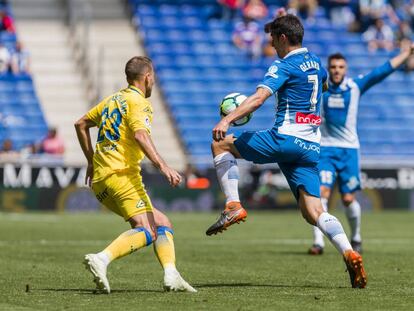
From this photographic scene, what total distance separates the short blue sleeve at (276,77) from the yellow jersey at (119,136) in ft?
3.71

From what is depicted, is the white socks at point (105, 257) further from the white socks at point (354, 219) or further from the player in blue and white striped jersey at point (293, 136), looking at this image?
the white socks at point (354, 219)

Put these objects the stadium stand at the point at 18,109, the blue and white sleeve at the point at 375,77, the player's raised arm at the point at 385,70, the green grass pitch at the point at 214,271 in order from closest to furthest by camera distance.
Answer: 1. the green grass pitch at the point at 214,271
2. the player's raised arm at the point at 385,70
3. the blue and white sleeve at the point at 375,77
4. the stadium stand at the point at 18,109

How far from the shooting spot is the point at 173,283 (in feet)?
30.4

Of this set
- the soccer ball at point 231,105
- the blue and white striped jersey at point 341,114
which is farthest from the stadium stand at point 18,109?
the soccer ball at point 231,105

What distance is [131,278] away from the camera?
35.5 ft

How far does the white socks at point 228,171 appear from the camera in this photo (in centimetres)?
1028

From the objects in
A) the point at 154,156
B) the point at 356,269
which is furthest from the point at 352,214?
the point at 154,156

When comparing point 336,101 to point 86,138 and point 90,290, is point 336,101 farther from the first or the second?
point 90,290

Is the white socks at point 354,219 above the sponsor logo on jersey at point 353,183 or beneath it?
beneath

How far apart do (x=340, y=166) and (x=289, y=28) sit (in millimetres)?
5114

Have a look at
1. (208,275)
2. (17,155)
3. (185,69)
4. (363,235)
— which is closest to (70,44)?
(185,69)

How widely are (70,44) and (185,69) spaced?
361 cm

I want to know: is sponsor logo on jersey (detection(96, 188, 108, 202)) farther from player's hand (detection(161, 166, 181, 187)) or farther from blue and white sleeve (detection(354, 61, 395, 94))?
blue and white sleeve (detection(354, 61, 395, 94))

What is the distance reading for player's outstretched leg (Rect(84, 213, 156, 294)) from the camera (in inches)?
352
